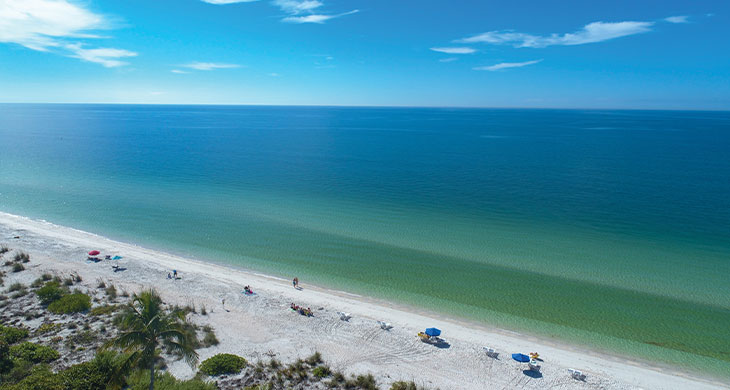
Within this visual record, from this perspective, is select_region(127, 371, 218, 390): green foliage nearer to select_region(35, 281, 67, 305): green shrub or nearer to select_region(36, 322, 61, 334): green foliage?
select_region(36, 322, 61, 334): green foliage

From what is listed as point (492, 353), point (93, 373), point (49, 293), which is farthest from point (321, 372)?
point (49, 293)

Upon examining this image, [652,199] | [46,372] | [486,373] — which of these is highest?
[652,199]

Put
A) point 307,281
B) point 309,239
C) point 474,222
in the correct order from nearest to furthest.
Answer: point 307,281 → point 309,239 → point 474,222

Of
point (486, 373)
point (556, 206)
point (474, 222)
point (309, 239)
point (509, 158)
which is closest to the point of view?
point (486, 373)

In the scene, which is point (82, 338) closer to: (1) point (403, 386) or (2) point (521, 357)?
(1) point (403, 386)

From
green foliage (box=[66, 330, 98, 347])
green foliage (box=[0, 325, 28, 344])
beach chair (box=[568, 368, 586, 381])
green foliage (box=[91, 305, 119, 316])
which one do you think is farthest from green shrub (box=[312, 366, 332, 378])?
green foliage (box=[0, 325, 28, 344])

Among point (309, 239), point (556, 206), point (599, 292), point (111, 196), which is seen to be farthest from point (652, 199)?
point (111, 196)

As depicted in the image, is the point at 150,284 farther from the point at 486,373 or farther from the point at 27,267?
the point at 486,373
